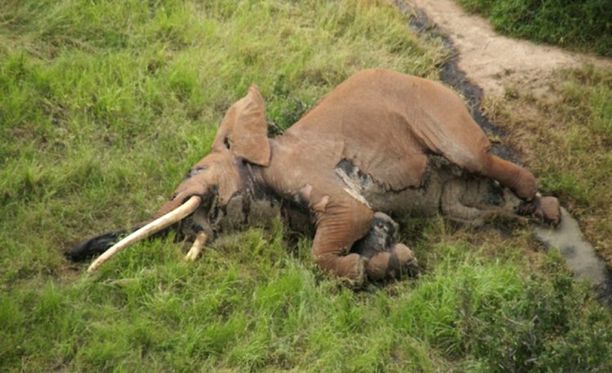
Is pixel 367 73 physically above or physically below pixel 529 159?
above

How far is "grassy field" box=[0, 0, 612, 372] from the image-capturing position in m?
5.57

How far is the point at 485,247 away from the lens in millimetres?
6980

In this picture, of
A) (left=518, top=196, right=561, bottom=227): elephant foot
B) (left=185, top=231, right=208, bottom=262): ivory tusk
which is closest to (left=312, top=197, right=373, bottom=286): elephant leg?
(left=185, top=231, right=208, bottom=262): ivory tusk

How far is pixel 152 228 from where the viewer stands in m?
6.23

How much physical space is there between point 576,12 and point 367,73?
320 centimetres

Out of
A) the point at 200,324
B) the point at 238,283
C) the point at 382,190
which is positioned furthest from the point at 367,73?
the point at 200,324

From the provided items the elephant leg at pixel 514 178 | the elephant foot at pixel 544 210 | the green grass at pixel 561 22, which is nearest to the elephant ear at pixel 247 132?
the elephant leg at pixel 514 178

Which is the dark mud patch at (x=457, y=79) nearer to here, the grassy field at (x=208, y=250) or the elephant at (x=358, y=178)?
the grassy field at (x=208, y=250)

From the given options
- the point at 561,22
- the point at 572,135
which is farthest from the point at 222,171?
the point at 561,22

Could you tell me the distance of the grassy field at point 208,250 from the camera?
5.57 metres

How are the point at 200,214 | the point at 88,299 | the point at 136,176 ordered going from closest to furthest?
the point at 88,299, the point at 200,214, the point at 136,176

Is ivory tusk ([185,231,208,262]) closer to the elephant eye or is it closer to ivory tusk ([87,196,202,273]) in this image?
ivory tusk ([87,196,202,273])

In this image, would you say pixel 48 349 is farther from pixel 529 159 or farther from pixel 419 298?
pixel 529 159

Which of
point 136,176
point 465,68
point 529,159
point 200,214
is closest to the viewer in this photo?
point 200,214
